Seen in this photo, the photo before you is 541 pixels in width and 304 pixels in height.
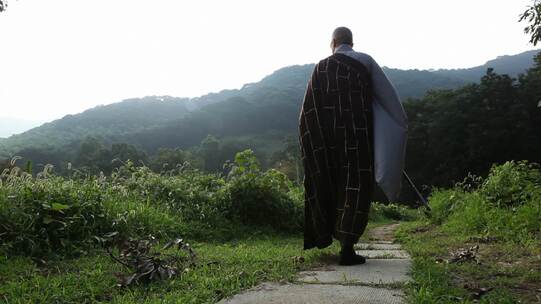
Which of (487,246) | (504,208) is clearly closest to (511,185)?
(504,208)

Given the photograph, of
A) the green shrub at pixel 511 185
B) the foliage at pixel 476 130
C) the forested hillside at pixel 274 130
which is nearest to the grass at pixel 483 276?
the green shrub at pixel 511 185

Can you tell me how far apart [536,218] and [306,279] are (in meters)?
3.20

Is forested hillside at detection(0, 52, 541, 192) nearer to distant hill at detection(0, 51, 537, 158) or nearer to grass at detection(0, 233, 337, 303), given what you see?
distant hill at detection(0, 51, 537, 158)

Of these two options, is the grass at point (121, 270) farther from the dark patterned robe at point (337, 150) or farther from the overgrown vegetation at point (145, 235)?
the dark patterned robe at point (337, 150)

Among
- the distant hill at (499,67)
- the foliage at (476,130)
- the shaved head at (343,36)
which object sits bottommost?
the foliage at (476,130)

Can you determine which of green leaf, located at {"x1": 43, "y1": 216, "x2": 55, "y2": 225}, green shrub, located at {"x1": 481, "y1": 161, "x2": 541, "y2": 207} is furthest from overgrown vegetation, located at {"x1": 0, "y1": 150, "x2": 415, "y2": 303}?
green shrub, located at {"x1": 481, "y1": 161, "x2": 541, "y2": 207}

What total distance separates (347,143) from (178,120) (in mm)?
77646

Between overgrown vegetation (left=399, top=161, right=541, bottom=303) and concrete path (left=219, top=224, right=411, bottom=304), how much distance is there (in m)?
0.12

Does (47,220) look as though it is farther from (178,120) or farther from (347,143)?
(178,120)

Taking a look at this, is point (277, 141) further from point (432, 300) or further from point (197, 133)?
point (432, 300)

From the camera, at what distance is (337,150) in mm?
3607

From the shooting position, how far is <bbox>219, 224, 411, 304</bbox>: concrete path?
218 centimetres

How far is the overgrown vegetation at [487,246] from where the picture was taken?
2.40 meters

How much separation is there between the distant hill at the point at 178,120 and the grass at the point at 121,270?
5246cm
